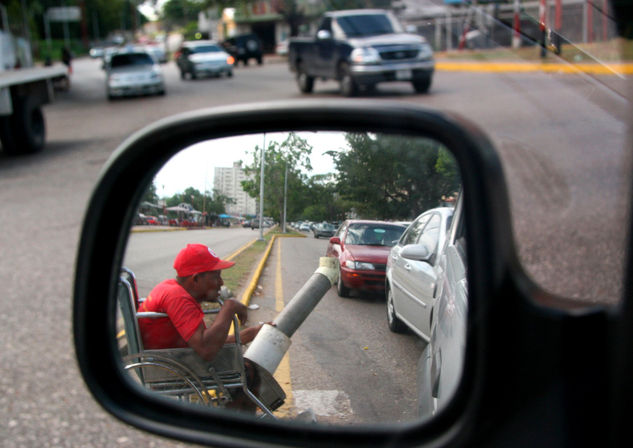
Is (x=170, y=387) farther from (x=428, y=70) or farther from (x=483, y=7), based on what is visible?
(x=428, y=70)

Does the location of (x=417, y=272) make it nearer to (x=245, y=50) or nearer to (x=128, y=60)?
(x=128, y=60)

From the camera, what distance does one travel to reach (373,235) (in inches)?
54.9

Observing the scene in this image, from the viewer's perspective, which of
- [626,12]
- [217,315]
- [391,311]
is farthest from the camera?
[626,12]

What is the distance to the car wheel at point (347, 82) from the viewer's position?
15997 mm

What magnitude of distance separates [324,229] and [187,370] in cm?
46

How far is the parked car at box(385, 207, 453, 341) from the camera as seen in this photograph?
1.39m

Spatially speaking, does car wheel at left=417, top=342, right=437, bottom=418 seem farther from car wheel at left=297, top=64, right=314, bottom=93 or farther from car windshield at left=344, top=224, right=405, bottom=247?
car wheel at left=297, top=64, right=314, bottom=93

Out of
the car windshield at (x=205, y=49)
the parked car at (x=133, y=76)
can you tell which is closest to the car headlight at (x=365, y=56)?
the parked car at (x=133, y=76)

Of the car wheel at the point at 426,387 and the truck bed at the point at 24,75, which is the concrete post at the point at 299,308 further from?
the truck bed at the point at 24,75

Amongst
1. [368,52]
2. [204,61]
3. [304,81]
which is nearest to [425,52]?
[368,52]

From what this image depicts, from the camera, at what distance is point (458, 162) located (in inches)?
47.4

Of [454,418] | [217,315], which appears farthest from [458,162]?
[217,315]

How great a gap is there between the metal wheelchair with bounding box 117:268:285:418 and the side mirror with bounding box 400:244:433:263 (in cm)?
40

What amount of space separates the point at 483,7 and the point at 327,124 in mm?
2787
